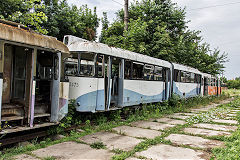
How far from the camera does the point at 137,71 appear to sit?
10.7 m

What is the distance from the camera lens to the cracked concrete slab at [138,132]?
6961 millimetres

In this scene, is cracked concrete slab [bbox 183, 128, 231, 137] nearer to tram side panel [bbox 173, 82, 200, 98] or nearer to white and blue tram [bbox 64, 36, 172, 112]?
white and blue tram [bbox 64, 36, 172, 112]

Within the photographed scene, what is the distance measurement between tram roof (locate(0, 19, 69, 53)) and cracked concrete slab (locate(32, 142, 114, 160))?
9.13 ft

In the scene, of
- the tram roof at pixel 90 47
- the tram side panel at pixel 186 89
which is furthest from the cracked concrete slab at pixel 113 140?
the tram side panel at pixel 186 89

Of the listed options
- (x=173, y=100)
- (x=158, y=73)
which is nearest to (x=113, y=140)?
(x=158, y=73)

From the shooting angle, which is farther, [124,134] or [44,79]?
[124,134]

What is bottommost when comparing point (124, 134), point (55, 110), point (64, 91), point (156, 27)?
point (124, 134)

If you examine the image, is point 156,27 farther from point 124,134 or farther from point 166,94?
point 124,134

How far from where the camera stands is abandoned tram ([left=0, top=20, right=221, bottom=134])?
5.66m

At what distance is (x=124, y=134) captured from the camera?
702cm

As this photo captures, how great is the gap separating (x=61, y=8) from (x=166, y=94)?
31.7 ft

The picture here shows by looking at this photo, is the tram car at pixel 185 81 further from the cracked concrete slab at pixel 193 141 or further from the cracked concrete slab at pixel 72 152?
the cracked concrete slab at pixel 72 152

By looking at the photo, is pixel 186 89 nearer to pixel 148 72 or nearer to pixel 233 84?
pixel 148 72

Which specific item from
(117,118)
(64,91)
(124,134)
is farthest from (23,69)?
(117,118)
